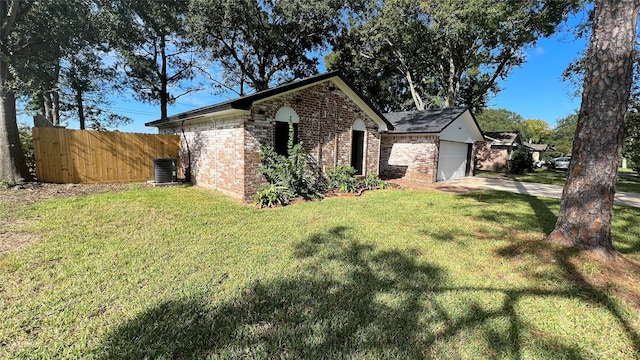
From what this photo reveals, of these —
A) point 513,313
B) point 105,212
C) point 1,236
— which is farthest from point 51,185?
point 513,313

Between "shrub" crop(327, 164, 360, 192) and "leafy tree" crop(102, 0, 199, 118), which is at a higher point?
"leafy tree" crop(102, 0, 199, 118)

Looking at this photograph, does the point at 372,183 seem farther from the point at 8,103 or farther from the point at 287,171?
the point at 8,103

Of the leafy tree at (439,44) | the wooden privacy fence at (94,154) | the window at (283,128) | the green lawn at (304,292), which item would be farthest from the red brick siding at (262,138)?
the leafy tree at (439,44)

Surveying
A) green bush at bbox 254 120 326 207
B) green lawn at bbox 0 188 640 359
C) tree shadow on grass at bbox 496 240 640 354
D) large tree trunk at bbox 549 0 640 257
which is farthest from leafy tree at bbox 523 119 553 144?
green lawn at bbox 0 188 640 359

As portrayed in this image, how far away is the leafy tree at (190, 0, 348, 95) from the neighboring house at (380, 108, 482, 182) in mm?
8837

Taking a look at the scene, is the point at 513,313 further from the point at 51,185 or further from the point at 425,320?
the point at 51,185

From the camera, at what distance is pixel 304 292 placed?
2893 millimetres

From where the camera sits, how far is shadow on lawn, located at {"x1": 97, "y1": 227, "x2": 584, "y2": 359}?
2111mm

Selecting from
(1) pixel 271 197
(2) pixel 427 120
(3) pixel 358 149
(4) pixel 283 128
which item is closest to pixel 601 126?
(1) pixel 271 197

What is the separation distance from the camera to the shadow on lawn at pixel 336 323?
2111mm

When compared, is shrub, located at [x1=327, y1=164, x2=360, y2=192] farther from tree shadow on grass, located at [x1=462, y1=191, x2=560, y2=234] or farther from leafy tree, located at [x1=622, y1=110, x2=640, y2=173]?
leafy tree, located at [x1=622, y1=110, x2=640, y2=173]

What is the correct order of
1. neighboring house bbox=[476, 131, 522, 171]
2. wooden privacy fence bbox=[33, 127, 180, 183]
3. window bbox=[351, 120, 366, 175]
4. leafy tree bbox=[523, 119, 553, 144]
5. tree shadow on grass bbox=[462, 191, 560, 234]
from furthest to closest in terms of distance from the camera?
1. leafy tree bbox=[523, 119, 553, 144]
2. neighboring house bbox=[476, 131, 522, 171]
3. window bbox=[351, 120, 366, 175]
4. wooden privacy fence bbox=[33, 127, 180, 183]
5. tree shadow on grass bbox=[462, 191, 560, 234]

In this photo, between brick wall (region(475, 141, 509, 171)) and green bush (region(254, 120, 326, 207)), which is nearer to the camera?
green bush (region(254, 120, 326, 207))

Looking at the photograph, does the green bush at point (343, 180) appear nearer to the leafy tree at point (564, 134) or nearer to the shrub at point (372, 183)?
the shrub at point (372, 183)
